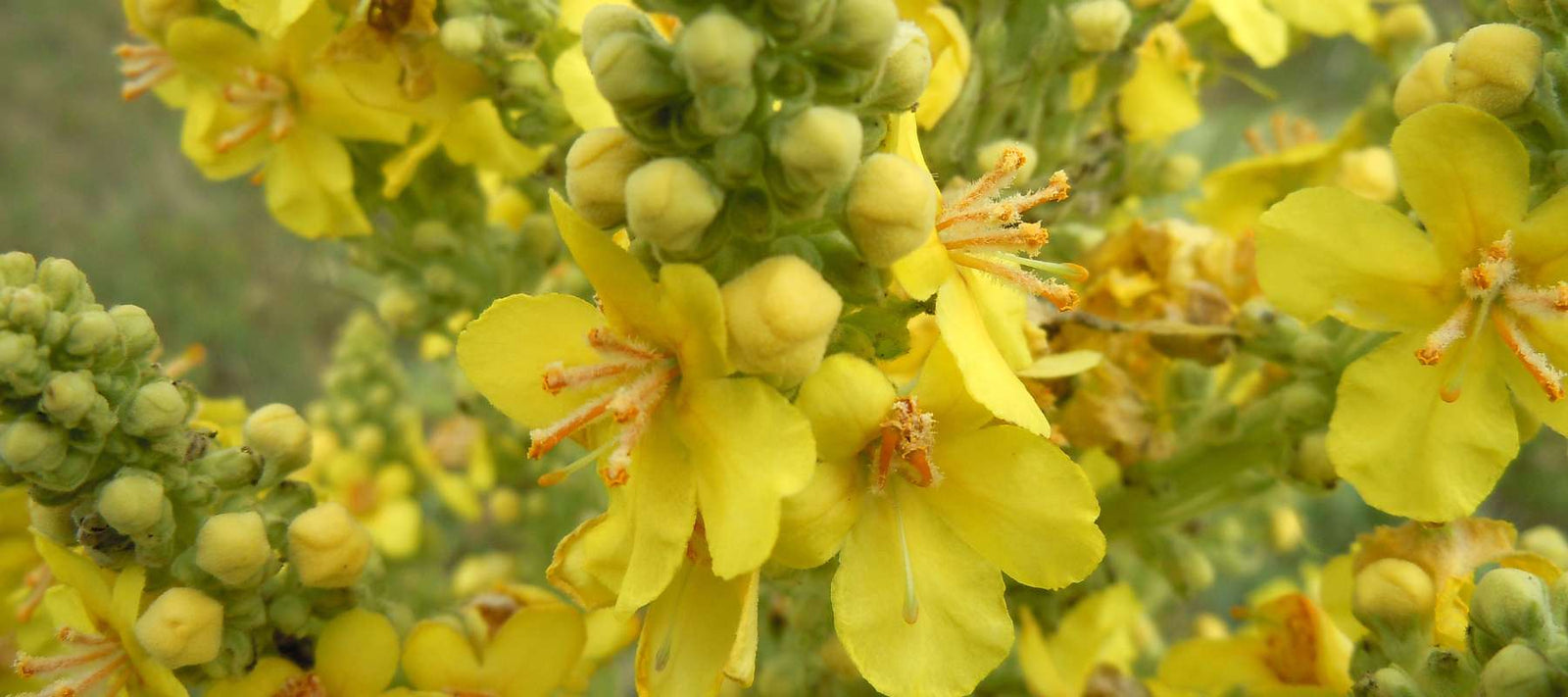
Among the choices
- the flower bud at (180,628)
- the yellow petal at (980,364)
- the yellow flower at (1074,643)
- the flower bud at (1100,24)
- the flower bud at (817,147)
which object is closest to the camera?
the flower bud at (817,147)

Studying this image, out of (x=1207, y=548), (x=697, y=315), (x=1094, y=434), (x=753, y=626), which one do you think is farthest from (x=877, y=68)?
(x=1207, y=548)

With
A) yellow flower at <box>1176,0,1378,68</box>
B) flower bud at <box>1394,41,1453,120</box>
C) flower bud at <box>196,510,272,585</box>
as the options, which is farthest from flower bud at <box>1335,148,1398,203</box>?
flower bud at <box>196,510,272,585</box>

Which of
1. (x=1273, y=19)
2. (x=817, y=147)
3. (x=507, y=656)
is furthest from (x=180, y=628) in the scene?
(x=1273, y=19)

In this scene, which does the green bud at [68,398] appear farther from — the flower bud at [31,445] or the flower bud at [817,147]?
the flower bud at [817,147]

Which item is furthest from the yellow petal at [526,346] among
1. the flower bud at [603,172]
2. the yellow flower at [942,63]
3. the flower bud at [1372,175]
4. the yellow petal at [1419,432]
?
the flower bud at [1372,175]

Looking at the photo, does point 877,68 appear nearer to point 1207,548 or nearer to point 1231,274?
point 1231,274

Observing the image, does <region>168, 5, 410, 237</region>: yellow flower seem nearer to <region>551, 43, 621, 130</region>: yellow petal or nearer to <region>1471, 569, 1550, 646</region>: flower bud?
<region>551, 43, 621, 130</region>: yellow petal

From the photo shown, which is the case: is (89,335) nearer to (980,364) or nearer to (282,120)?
(282,120)
